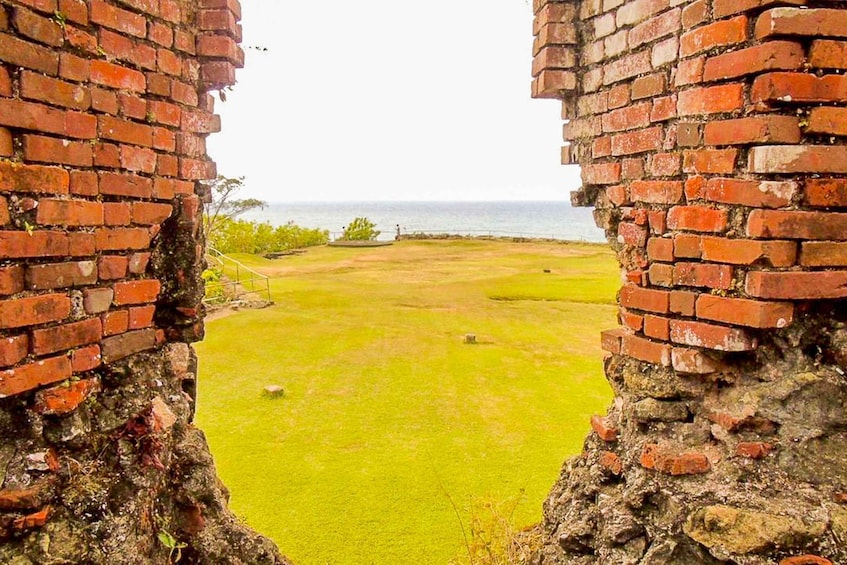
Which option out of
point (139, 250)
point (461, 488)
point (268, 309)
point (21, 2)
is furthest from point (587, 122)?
point (268, 309)

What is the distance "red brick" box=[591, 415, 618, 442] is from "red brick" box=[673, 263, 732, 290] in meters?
0.81

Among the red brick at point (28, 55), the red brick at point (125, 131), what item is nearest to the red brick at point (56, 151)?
the red brick at point (125, 131)

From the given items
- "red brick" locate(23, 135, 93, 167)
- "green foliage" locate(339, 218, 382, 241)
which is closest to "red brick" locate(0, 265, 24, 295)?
"red brick" locate(23, 135, 93, 167)

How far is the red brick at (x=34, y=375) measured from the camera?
7.09 feet

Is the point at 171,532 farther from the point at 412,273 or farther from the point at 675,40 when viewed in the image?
the point at 412,273

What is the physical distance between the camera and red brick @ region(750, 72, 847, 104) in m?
2.20

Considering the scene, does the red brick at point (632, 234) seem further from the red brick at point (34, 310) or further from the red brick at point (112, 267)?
the red brick at point (34, 310)

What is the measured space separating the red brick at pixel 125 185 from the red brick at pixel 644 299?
2123mm

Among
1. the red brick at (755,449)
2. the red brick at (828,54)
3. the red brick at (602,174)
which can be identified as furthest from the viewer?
the red brick at (602,174)

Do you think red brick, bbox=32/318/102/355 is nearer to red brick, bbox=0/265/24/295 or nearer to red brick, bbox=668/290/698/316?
red brick, bbox=0/265/24/295

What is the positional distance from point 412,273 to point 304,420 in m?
15.1

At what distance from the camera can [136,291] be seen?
2689 millimetres

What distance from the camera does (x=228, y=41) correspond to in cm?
303

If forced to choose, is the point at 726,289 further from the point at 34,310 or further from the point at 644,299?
Answer: the point at 34,310
